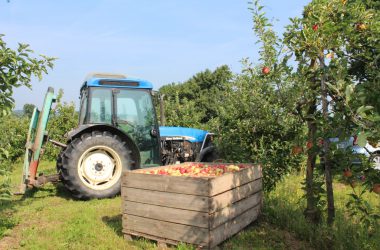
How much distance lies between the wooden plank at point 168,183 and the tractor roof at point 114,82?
2.93 metres

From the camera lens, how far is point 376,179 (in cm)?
283

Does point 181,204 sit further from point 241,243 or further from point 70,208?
point 70,208

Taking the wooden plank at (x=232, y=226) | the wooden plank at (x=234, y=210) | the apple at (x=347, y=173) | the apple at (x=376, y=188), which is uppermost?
the apple at (x=347, y=173)

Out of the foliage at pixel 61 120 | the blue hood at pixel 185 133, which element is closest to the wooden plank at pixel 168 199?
the blue hood at pixel 185 133

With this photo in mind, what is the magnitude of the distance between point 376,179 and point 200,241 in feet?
5.59

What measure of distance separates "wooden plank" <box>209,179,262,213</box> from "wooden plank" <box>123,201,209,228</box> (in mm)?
147

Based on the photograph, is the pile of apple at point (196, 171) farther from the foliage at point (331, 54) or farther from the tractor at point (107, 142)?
the tractor at point (107, 142)

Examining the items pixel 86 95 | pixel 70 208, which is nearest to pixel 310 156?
pixel 70 208

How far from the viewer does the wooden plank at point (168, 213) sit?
142 inches

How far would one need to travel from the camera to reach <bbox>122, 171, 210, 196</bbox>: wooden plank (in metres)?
3.61

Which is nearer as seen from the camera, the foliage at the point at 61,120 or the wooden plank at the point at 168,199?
the wooden plank at the point at 168,199

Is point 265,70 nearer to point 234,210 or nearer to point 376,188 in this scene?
point 234,210

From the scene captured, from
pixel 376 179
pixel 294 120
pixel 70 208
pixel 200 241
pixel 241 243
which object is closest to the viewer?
pixel 376 179

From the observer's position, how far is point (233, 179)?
401 centimetres
